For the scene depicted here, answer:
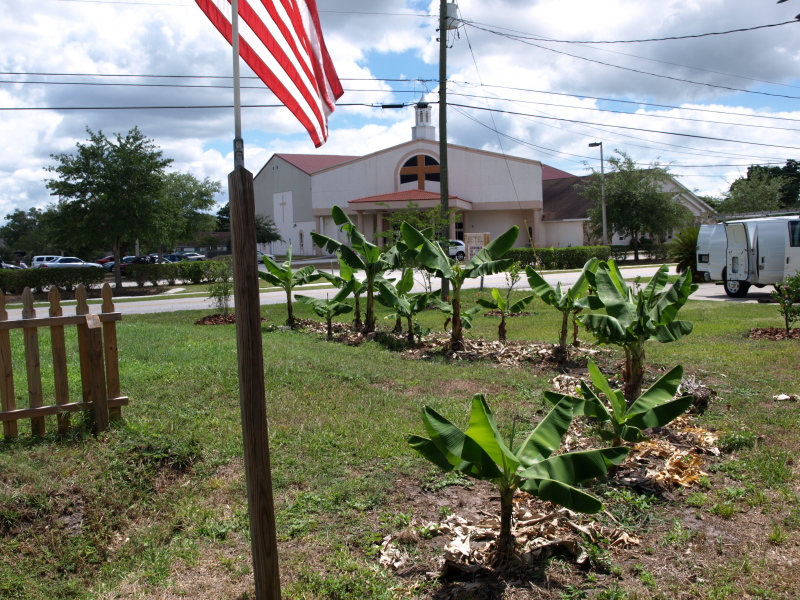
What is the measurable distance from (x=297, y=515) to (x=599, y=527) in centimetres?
209

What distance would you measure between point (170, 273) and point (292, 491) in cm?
3165

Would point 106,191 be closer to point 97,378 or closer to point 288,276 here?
point 288,276

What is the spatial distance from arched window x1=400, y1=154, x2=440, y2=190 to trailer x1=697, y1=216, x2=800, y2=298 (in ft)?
102

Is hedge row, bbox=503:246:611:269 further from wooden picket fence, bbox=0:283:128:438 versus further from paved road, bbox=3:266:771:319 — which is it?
wooden picket fence, bbox=0:283:128:438

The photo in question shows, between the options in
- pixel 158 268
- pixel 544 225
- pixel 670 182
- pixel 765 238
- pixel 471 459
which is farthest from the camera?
pixel 544 225

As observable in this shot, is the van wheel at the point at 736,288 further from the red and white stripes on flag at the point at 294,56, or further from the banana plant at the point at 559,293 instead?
the red and white stripes on flag at the point at 294,56

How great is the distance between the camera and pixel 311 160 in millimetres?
65062

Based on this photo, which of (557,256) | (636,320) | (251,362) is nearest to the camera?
(251,362)

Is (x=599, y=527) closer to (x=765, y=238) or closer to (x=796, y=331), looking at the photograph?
(x=796, y=331)

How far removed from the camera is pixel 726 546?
13.4 ft

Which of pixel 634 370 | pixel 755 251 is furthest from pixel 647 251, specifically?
pixel 634 370

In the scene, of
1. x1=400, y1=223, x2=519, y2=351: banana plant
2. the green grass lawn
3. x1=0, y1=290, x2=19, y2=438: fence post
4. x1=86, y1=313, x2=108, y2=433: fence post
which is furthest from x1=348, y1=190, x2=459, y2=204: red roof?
x1=0, y1=290, x2=19, y2=438: fence post

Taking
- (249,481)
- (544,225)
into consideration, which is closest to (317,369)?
(249,481)

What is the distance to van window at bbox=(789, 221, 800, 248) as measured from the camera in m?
18.3
